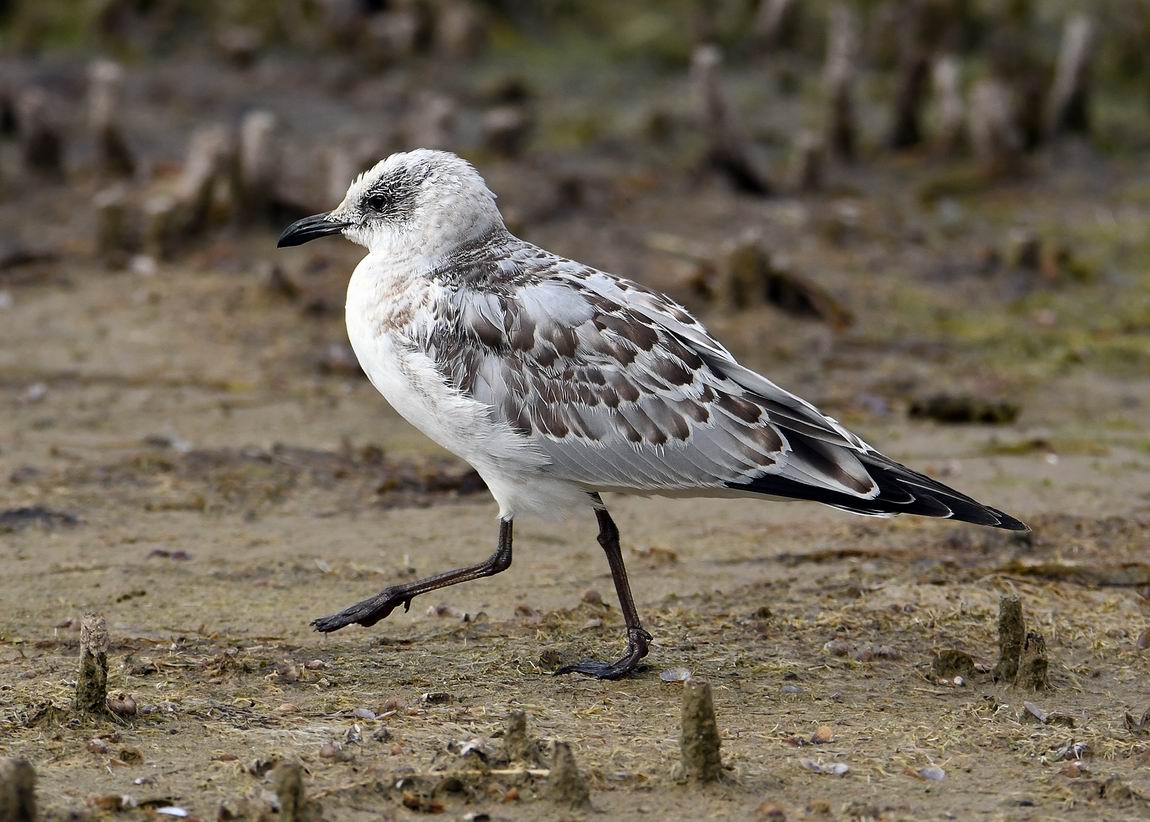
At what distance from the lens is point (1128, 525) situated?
8.02m

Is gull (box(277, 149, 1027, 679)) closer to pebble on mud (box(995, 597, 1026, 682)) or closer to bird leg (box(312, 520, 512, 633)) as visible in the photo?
bird leg (box(312, 520, 512, 633))

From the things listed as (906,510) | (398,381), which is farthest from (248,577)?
(906,510)

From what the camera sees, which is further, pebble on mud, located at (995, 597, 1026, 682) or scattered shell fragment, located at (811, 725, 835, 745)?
pebble on mud, located at (995, 597, 1026, 682)

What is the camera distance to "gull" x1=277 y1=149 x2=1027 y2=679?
6.26 metres

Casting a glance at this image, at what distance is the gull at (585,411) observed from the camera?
6258 millimetres

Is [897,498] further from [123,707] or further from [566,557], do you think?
[123,707]

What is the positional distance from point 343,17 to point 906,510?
1119 centimetres

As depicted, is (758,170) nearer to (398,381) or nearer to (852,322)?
(852,322)

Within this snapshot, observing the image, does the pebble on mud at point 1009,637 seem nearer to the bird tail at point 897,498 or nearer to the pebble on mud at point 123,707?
the bird tail at point 897,498

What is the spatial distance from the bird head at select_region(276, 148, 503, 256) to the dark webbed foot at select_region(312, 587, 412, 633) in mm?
1317

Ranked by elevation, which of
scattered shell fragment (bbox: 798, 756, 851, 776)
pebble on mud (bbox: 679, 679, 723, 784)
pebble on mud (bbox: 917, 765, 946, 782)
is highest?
pebble on mud (bbox: 679, 679, 723, 784)

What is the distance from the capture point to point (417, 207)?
6.73m

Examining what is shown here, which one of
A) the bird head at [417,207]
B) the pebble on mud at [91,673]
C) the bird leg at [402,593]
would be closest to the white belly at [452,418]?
the bird leg at [402,593]

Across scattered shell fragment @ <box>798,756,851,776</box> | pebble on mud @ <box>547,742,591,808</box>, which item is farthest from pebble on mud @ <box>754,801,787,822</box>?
pebble on mud @ <box>547,742,591,808</box>
